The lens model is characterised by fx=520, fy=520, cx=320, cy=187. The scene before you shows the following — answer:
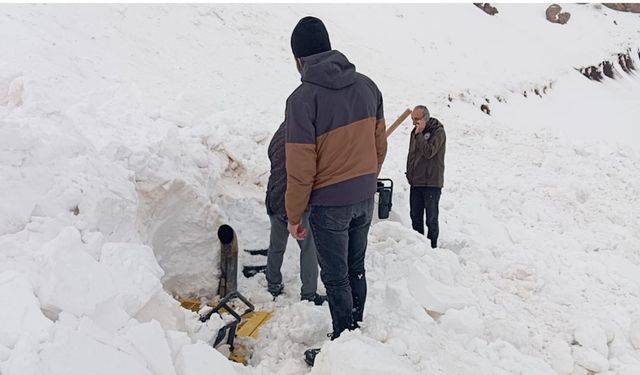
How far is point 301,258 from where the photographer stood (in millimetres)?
4195

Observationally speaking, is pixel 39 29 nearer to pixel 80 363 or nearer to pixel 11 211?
pixel 11 211

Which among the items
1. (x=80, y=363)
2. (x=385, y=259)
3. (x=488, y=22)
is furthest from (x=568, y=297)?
(x=488, y=22)

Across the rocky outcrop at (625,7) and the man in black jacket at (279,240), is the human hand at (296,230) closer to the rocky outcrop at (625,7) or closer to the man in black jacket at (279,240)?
the man in black jacket at (279,240)

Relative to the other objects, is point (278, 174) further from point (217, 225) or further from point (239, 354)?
point (239, 354)

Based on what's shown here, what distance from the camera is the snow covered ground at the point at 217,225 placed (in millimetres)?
2541

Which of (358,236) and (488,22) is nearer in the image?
(358,236)

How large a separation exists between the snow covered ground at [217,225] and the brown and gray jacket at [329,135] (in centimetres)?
88

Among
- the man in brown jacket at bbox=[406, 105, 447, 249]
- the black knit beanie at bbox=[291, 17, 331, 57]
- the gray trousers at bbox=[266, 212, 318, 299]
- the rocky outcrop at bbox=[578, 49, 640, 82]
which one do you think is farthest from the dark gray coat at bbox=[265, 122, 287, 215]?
the rocky outcrop at bbox=[578, 49, 640, 82]

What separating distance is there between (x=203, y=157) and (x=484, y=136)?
749 cm

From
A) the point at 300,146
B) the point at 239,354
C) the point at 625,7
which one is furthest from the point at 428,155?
the point at 625,7

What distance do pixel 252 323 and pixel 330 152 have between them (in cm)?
160

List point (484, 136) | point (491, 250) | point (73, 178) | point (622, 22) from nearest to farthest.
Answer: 1. point (73, 178)
2. point (491, 250)
3. point (484, 136)
4. point (622, 22)

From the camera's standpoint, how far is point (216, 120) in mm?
6984

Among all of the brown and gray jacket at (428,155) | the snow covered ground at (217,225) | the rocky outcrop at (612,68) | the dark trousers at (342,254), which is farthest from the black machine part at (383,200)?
the rocky outcrop at (612,68)
